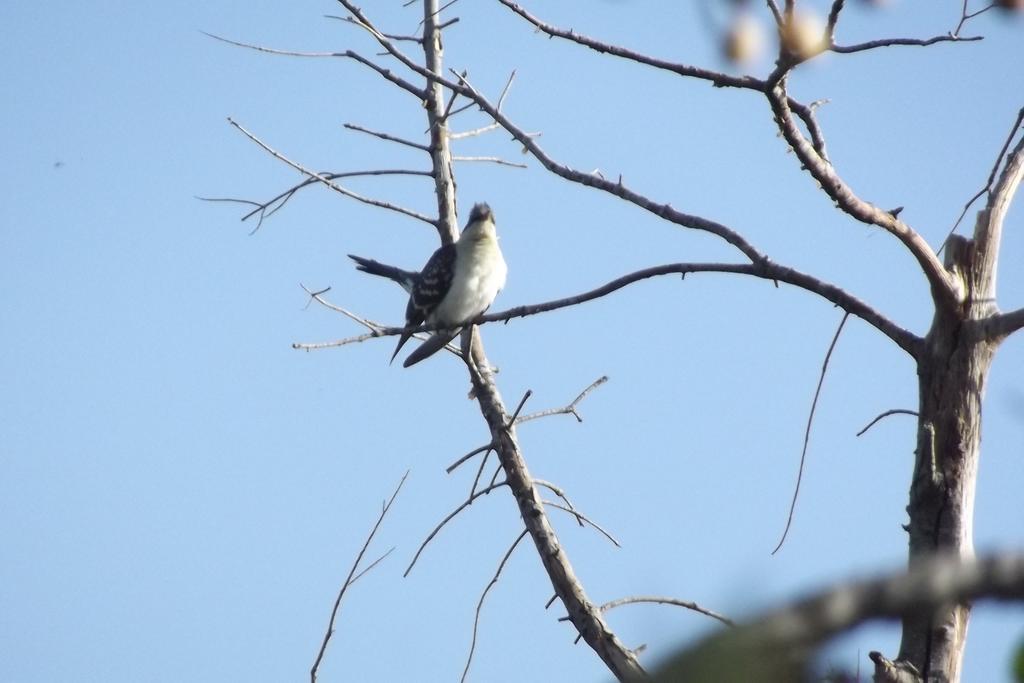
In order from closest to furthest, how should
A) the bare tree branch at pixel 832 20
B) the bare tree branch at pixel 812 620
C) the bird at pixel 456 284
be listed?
1. the bare tree branch at pixel 812 620
2. the bare tree branch at pixel 832 20
3. the bird at pixel 456 284

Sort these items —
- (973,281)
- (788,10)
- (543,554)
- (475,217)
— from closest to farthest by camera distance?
1. (788,10)
2. (973,281)
3. (543,554)
4. (475,217)

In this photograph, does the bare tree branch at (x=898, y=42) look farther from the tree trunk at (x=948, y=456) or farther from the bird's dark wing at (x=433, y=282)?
the bird's dark wing at (x=433, y=282)

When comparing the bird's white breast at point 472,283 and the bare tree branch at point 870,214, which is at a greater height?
the bird's white breast at point 472,283

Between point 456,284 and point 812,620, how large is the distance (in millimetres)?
7744

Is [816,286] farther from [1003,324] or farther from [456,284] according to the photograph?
[456,284]

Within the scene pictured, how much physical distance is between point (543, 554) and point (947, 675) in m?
2.43

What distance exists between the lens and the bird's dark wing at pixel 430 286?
830cm

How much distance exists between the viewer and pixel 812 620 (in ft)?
2.06

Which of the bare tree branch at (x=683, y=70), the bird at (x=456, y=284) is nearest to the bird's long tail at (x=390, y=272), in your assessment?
the bird at (x=456, y=284)

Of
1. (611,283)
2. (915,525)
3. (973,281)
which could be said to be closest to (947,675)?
(915,525)

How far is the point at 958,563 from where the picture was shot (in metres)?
0.66

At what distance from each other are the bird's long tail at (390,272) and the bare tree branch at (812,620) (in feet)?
27.0

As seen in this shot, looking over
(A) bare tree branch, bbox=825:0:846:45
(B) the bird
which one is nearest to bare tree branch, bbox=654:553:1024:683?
(A) bare tree branch, bbox=825:0:846:45

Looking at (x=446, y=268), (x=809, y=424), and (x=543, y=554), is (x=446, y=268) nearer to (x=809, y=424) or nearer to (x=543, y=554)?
(x=543, y=554)
